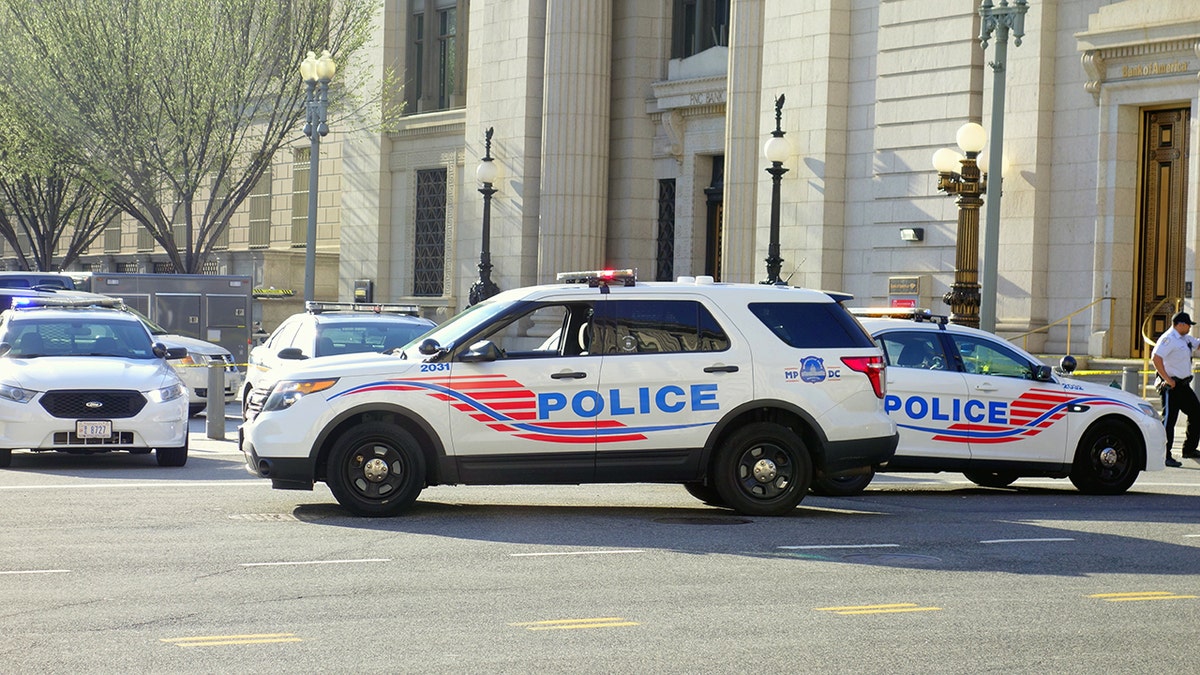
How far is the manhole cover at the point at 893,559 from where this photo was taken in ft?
36.0

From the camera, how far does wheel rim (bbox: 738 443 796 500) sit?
13.3 meters

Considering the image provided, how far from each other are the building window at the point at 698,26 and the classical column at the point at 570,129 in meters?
1.68

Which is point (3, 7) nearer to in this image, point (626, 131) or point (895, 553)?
point (626, 131)

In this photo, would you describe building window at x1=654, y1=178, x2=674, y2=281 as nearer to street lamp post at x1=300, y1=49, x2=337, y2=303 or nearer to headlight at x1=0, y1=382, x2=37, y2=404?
street lamp post at x1=300, y1=49, x2=337, y2=303

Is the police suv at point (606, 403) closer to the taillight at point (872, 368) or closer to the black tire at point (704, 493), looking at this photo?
the taillight at point (872, 368)

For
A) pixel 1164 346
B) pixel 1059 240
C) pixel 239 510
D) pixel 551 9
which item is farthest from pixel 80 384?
pixel 551 9

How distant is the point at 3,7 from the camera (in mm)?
35594

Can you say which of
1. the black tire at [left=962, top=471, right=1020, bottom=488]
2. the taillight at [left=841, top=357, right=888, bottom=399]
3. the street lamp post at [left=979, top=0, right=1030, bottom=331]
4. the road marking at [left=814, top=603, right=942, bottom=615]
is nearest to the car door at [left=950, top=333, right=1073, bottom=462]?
the black tire at [left=962, top=471, right=1020, bottom=488]

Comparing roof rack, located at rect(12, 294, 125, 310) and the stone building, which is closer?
roof rack, located at rect(12, 294, 125, 310)

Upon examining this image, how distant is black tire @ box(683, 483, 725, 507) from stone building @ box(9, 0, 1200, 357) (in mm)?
9536

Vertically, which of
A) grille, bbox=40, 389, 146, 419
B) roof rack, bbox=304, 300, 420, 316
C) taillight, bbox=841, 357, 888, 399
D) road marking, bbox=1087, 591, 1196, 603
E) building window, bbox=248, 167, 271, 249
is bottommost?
road marking, bbox=1087, 591, 1196, 603

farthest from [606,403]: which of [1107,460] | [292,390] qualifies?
[1107,460]

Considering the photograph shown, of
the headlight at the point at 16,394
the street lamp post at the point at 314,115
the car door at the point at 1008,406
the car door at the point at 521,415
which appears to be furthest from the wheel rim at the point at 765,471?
the street lamp post at the point at 314,115

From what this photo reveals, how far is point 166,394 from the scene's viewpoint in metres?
17.1
